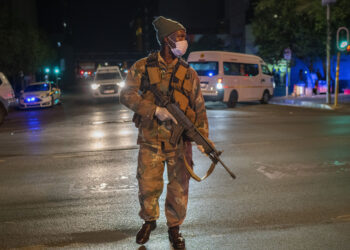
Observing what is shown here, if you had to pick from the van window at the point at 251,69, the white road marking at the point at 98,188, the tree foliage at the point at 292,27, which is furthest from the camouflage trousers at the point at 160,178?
the tree foliage at the point at 292,27

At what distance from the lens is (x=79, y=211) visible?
5051 millimetres

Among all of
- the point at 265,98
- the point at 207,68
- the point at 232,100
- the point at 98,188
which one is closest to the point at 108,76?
the point at 207,68

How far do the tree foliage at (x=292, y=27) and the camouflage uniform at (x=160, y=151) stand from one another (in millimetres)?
18354

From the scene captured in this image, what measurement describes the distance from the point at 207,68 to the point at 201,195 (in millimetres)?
14518

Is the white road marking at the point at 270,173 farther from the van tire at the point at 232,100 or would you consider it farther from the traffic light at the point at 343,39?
the van tire at the point at 232,100

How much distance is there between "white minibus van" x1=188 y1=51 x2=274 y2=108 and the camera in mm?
19312

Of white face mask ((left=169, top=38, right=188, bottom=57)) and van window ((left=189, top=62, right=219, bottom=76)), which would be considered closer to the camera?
white face mask ((left=169, top=38, right=188, bottom=57))

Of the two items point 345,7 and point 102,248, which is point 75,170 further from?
point 345,7

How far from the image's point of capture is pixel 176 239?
12.8 ft

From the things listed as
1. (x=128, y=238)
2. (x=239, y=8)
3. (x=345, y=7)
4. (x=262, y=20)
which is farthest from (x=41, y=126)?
(x=239, y=8)

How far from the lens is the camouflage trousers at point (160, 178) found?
3.84 meters

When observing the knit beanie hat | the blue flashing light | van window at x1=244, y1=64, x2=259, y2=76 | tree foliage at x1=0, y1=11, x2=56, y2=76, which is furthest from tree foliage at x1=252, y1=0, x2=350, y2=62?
the knit beanie hat

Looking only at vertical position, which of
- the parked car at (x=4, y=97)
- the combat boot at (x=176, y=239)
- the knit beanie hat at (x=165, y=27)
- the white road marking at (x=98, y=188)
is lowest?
the white road marking at (x=98, y=188)

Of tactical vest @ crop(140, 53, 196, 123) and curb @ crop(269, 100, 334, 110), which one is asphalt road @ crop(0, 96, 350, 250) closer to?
tactical vest @ crop(140, 53, 196, 123)
